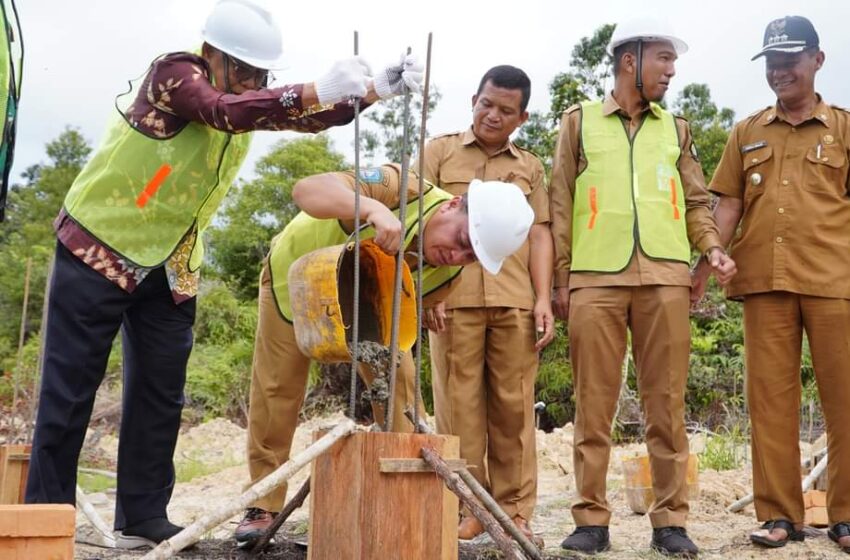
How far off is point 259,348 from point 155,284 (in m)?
0.59

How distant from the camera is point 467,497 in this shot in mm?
2738

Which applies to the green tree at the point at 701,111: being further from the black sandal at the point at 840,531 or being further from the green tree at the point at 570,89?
the black sandal at the point at 840,531

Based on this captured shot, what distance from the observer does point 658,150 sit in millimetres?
4109

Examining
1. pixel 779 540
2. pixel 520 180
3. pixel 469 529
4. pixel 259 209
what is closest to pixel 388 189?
pixel 520 180

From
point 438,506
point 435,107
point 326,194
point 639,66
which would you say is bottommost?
point 438,506

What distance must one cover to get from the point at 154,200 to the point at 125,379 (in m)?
0.73

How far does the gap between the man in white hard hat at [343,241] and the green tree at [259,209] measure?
1131 centimetres

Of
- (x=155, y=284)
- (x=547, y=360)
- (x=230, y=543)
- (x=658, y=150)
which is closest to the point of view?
(x=155, y=284)

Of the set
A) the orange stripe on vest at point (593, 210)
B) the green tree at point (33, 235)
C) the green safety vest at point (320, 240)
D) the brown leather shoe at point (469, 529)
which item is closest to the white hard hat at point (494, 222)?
the green safety vest at point (320, 240)

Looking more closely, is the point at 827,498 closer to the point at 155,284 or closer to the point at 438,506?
the point at 438,506

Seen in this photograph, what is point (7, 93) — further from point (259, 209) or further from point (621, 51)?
point (259, 209)

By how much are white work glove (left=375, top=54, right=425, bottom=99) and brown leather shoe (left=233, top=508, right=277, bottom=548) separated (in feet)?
5.40

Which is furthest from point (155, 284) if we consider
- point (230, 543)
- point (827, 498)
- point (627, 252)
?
point (827, 498)

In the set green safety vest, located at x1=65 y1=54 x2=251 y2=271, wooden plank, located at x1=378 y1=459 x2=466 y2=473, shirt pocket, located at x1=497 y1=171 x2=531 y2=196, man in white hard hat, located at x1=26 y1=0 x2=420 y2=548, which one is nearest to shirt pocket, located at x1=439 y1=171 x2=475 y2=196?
shirt pocket, located at x1=497 y1=171 x2=531 y2=196
